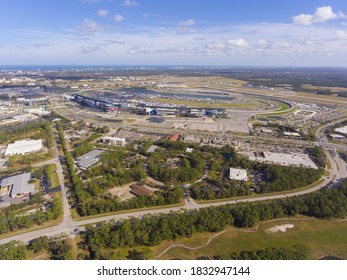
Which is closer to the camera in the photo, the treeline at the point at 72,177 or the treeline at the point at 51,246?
the treeline at the point at 51,246

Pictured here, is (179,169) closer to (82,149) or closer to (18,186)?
(82,149)

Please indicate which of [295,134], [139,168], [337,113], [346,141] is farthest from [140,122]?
[337,113]

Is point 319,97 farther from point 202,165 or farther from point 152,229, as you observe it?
point 152,229

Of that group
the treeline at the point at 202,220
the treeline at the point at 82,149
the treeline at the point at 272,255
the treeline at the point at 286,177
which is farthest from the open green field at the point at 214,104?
the treeline at the point at 272,255

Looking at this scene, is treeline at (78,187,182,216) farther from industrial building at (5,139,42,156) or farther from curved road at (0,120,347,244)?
industrial building at (5,139,42,156)

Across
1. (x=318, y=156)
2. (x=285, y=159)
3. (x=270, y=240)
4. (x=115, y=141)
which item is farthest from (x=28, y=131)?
(x=318, y=156)

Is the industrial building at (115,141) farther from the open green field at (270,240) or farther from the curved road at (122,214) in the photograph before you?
the open green field at (270,240)
